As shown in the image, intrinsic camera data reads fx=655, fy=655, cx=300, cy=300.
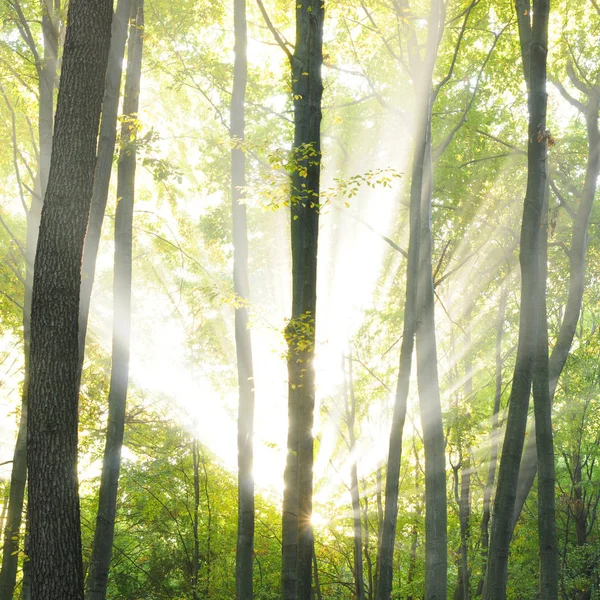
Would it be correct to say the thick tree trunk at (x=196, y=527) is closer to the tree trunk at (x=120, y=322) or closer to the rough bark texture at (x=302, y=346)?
the tree trunk at (x=120, y=322)

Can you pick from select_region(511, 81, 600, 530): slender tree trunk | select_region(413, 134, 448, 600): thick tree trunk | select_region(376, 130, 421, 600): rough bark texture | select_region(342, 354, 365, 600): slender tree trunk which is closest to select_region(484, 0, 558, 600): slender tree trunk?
select_region(511, 81, 600, 530): slender tree trunk

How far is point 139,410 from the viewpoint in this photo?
57.7 feet

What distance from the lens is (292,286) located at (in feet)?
23.1

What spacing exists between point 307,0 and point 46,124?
6.05 m

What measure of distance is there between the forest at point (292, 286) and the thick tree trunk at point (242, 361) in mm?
42

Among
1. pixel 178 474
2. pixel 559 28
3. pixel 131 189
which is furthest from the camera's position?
pixel 178 474

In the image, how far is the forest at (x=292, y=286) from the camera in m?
6.74

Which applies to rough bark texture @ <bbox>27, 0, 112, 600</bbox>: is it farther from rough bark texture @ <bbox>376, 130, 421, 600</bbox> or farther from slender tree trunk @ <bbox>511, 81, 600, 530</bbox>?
A: slender tree trunk @ <bbox>511, 81, 600, 530</bbox>

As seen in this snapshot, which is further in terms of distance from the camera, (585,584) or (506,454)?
(585,584)

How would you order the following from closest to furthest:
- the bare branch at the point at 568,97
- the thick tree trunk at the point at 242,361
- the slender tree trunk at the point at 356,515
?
the thick tree trunk at the point at 242,361
the bare branch at the point at 568,97
the slender tree trunk at the point at 356,515

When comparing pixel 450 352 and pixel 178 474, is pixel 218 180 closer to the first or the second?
pixel 178 474

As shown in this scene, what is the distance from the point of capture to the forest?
674 centimetres

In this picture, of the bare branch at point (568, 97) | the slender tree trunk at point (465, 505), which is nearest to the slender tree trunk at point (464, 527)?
the slender tree trunk at point (465, 505)

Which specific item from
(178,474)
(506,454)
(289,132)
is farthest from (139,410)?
(506,454)
